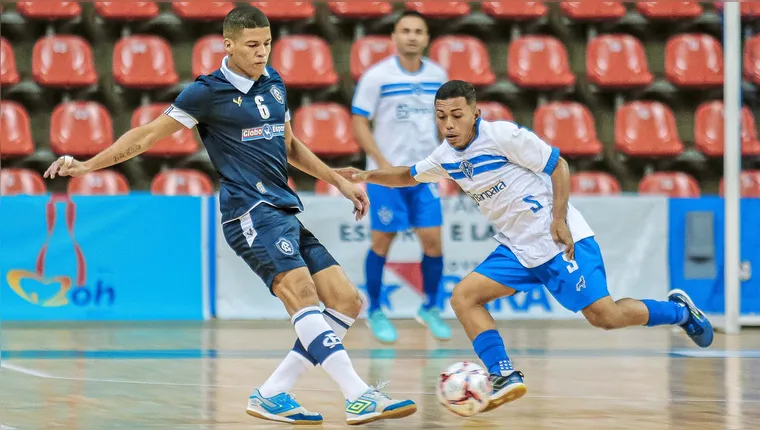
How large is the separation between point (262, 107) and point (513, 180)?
1288 millimetres

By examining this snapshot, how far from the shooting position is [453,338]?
8266 mm

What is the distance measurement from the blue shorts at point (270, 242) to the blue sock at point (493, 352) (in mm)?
814

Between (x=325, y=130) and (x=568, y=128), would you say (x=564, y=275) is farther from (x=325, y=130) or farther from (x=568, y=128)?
(x=568, y=128)

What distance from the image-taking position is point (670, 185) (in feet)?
35.7

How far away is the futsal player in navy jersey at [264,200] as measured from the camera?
499cm

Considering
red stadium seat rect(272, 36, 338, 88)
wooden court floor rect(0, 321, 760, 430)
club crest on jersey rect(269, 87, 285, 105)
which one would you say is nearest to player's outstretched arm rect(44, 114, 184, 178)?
club crest on jersey rect(269, 87, 285, 105)

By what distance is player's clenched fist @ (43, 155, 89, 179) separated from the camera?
462 centimetres

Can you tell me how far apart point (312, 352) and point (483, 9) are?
7.61 meters

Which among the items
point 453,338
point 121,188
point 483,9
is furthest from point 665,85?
point 121,188

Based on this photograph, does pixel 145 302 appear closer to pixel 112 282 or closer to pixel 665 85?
pixel 112 282

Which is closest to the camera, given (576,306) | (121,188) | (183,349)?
(576,306)

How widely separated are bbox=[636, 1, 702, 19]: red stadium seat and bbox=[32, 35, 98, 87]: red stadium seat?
5.55 metres

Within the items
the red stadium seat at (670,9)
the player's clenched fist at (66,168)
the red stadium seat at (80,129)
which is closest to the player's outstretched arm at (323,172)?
the player's clenched fist at (66,168)

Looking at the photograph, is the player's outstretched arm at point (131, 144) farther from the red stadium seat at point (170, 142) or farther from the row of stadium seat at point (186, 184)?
the red stadium seat at point (170, 142)
